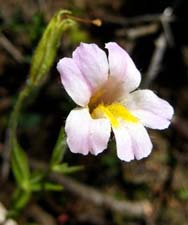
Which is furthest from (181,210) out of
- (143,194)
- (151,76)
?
(151,76)

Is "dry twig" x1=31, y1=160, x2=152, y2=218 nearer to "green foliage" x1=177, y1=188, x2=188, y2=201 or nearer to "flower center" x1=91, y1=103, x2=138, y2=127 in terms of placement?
"green foliage" x1=177, y1=188, x2=188, y2=201

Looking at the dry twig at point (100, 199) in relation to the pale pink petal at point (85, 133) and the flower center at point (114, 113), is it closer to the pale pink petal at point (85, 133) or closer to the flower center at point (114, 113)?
the flower center at point (114, 113)

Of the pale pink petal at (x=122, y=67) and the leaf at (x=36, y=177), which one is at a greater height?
the pale pink petal at (x=122, y=67)

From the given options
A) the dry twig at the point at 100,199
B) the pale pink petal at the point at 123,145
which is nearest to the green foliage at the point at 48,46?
the pale pink petal at the point at 123,145

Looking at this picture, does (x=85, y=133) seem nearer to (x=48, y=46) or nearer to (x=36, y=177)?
(x=48, y=46)

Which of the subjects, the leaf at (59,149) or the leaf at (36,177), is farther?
the leaf at (36,177)

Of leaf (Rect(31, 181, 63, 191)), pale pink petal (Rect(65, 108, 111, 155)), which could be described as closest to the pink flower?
pale pink petal (Rect(65, 108, 111, 155))

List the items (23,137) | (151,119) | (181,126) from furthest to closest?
(181,126) < (23,137) < (151,119)

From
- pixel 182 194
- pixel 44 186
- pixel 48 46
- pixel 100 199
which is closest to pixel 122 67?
pixel 48 46

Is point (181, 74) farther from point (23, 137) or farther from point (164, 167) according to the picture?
point (23, 137)
